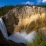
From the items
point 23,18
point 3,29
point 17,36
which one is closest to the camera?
point 3,29

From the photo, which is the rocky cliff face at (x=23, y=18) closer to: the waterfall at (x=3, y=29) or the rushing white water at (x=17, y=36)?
the rushing white water at (x=17, y=36)

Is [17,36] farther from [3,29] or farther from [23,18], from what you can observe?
[23,18]

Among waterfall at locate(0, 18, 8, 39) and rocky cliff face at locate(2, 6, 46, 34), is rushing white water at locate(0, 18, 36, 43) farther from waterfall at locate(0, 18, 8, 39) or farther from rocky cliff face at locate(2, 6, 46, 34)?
rocky cliff face at locate(2, 6, 46, 34)

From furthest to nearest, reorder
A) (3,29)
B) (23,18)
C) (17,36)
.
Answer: (23,18) < (17,36) < (3,29)

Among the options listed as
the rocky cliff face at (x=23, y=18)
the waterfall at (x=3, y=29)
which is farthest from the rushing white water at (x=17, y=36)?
the rocky cliff face at (x=23, y=18)

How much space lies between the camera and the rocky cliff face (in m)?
21.6

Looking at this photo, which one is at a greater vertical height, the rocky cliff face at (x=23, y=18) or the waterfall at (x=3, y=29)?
the rocky cliff face at (x=23, y=18)

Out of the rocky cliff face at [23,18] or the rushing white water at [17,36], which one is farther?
the rocky cliff face at [23,18]

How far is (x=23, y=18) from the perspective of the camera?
72.8 ft

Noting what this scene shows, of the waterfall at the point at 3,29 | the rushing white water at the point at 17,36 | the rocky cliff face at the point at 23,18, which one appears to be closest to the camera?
the waterfall at the point at 3,29

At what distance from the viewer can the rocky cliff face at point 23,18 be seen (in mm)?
21641

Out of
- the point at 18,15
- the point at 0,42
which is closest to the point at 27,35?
the point at 18,15

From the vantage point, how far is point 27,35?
69.8 feet

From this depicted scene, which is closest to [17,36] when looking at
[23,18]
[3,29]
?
[3,29]
